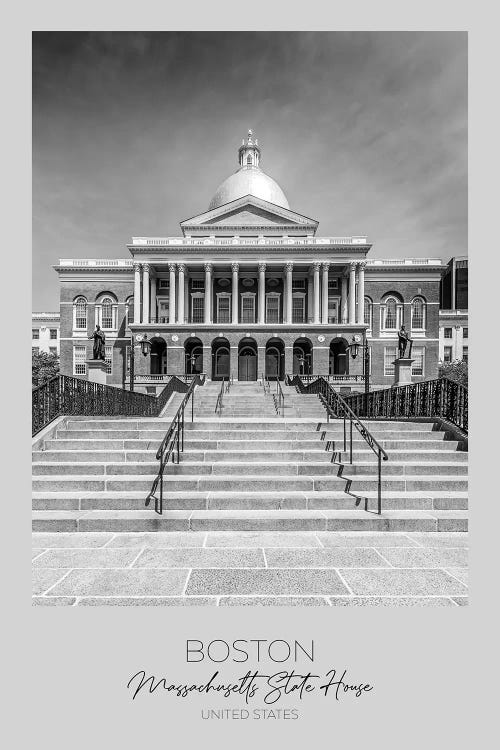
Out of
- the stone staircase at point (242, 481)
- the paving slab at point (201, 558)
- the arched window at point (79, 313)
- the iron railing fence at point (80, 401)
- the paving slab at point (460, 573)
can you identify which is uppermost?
the arched window at point (79, 313)

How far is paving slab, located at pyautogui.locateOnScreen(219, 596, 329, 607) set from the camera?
420 centimetres

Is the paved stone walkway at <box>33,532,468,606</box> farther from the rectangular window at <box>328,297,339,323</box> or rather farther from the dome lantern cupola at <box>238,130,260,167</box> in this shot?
the dome lantern cupola at <box>238,130,260,167</box>

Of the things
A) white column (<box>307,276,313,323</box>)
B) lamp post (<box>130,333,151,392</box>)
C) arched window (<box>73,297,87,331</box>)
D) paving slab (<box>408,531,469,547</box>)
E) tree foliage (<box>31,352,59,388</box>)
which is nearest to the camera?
paving slab (<box>408,531,469,547</box>)

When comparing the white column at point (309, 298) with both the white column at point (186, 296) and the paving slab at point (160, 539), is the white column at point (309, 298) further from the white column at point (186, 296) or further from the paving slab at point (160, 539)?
the paving slab at point (160, 539)

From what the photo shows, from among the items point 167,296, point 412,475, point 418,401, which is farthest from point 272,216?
point 412,475

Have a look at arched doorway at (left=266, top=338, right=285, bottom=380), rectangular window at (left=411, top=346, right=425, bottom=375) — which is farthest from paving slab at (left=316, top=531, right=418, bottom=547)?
rectangular window at (left=411, top=346, right=425, bottom=375)

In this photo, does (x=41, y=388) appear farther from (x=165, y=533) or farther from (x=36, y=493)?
(x=165, y=533)

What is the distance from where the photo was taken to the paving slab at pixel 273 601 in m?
4.20

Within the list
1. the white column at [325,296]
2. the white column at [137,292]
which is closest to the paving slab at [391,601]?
the white column at [325,296]

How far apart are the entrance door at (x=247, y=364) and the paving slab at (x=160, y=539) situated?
123 ft

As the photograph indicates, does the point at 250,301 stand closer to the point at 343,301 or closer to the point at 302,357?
the point at 302,357

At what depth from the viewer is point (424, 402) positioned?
474 inches

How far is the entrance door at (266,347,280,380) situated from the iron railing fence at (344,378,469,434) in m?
27.1

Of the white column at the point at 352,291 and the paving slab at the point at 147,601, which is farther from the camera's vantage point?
the white column at the point at 352,291
